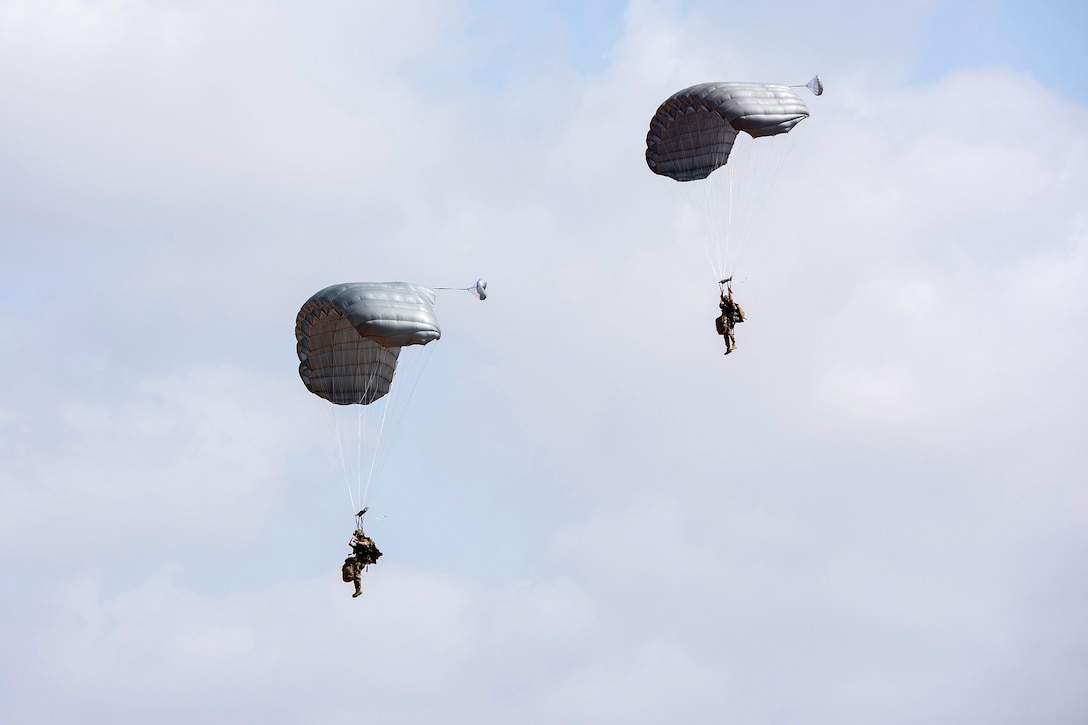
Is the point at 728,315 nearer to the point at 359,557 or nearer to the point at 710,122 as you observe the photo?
the point at 710,122

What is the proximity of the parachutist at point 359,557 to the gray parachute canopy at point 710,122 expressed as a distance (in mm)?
11954

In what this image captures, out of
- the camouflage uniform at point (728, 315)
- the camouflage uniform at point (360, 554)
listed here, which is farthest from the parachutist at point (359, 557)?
the camouflage uniform at point (728, 315)

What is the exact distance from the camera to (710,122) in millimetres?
49594

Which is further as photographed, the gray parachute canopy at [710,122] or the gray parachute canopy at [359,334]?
the gray parachute canopy at [710,122]

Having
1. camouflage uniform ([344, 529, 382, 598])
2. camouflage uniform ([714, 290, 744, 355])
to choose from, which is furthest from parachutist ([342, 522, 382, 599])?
camouflage uniform ([714, 290, 744, 355])

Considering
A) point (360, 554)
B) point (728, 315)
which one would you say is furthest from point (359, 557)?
point (728, 315)

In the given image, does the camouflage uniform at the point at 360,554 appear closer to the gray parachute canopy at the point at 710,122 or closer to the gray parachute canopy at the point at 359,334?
the gray parachute canopy at the point at 359,334

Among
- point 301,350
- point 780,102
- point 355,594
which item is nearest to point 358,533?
point 355,594

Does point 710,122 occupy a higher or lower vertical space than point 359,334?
higher

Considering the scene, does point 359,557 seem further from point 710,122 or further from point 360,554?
point 710,122

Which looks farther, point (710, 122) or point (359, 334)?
point (710, 122)

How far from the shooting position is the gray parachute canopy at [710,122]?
48500 millimetres

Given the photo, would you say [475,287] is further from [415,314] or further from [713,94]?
[713,94]

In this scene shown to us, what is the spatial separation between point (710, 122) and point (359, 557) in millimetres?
13746
